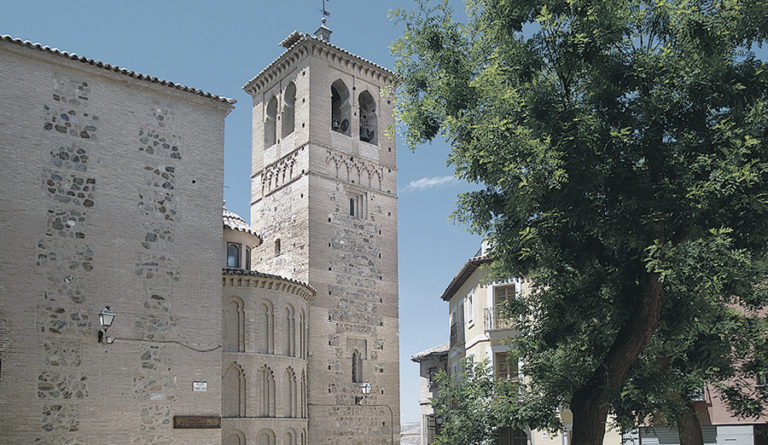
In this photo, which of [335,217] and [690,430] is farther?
[335,217]

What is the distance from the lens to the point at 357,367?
1183 inches

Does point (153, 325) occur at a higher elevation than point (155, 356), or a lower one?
higher

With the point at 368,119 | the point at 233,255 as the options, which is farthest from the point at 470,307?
the point at 368,119

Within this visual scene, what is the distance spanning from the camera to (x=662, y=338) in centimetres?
1176

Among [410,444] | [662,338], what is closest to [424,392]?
[410,444]

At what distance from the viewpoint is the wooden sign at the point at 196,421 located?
1725 cm

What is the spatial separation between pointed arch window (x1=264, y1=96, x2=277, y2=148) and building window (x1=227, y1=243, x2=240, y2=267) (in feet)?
31.0

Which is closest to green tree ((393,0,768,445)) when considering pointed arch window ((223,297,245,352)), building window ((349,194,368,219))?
pointed arch window ((223,297,245,352))

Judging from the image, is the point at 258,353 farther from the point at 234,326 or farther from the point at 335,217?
the point at 335,217

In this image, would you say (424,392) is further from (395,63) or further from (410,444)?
(395,63)

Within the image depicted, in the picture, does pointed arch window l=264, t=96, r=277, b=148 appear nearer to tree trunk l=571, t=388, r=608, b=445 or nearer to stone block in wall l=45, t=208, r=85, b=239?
stone block in wall l=45, t=208, r=85, b=239

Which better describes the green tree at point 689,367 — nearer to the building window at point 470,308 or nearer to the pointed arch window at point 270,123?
the building window at point 470,308

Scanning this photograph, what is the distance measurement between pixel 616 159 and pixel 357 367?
20853 mm

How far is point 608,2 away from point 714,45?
1.47 metres
